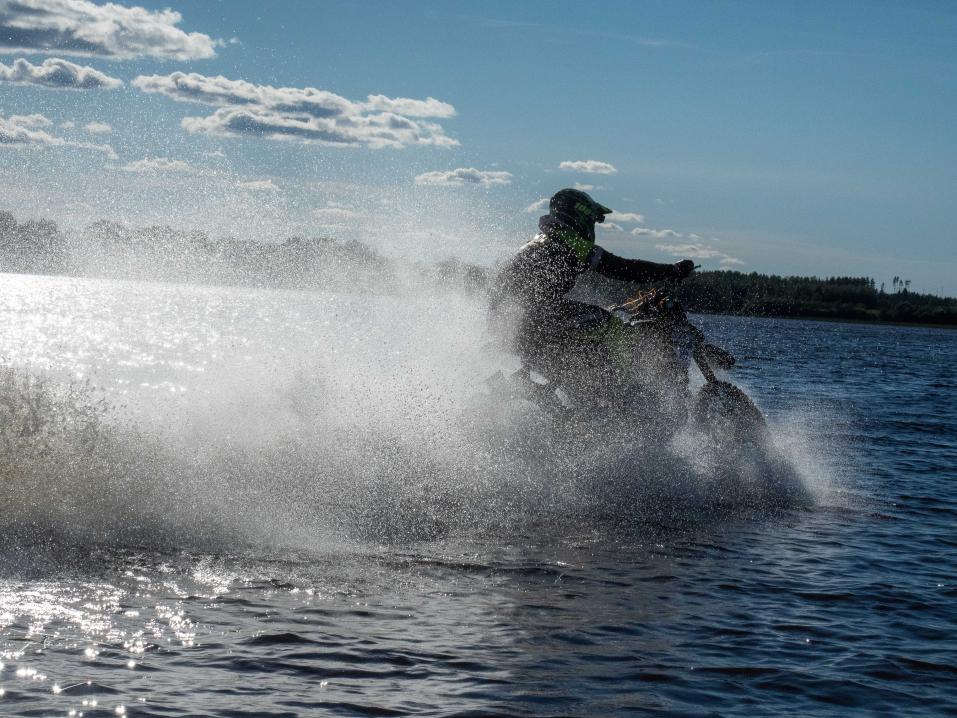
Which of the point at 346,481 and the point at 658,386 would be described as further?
the point at 658,386

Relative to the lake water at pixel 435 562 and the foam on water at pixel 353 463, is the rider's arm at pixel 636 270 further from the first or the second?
the lake water at pixel 435 562

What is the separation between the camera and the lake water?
522 cm

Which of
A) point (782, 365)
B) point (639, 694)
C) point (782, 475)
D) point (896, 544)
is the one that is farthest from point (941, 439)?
point (782, 365)

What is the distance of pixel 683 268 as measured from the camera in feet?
38.2

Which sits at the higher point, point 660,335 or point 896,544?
point 660,335

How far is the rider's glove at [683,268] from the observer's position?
11.6m

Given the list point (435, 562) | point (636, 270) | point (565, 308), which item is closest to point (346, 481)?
point (435, 562)

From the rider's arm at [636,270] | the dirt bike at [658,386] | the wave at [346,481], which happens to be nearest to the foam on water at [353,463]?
the wave at [346,481]

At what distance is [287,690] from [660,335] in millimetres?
7552

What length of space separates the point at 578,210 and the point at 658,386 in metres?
2.13

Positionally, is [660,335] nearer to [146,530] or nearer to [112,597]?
[146,530]

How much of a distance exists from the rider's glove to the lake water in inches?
78.8

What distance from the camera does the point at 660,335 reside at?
11695 millimetres

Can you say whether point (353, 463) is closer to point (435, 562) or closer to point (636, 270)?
point (435, 562)
